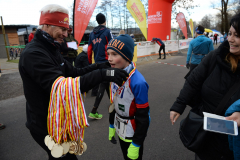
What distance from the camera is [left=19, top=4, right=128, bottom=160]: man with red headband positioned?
1167 mm

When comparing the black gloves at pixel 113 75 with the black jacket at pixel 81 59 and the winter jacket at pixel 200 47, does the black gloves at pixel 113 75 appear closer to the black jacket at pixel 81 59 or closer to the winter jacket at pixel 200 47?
the black jacket at pixel 81 59

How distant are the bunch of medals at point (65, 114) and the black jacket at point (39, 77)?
0.07m

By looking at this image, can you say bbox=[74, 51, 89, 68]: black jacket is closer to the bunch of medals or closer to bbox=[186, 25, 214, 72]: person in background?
Result: bbox=[186, 25, 214, 72]: person in background

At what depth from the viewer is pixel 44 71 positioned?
1.17 m

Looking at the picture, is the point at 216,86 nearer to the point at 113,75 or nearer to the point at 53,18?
the point at 113,75

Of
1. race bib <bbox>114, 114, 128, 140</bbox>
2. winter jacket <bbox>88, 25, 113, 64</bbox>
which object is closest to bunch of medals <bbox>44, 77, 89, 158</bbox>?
race bib <bbox>114, 114, 128, 140</bbox>

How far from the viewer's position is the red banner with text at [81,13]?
693cm

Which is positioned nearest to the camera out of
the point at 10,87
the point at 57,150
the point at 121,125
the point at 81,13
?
the point at 57,150

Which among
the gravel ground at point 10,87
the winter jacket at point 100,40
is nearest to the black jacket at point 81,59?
the winter jacket at point 100,40

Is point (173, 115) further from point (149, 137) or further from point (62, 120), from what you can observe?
point (149, 137)

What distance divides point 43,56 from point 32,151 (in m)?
2.13

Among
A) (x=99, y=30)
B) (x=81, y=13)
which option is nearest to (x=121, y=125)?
(x=99, y=30)

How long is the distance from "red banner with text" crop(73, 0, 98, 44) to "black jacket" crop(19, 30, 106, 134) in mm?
6165

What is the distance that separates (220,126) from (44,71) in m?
1.27
